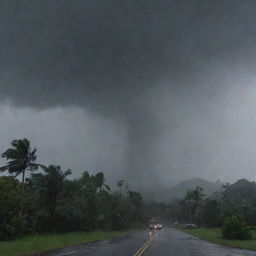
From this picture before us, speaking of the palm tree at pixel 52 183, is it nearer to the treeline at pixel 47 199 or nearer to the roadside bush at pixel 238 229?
the treeline at pixel 47 199

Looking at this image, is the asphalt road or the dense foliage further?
the dense foliage

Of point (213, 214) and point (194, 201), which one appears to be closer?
point (213, 214)

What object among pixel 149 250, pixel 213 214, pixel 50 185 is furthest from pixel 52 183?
pixel 213 214

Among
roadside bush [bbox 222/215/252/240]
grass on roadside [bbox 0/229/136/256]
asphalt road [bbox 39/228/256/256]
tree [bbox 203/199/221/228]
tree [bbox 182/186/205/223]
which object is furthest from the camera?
tree [bbox 182/186/205/223]

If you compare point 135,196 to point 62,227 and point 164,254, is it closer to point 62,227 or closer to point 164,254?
point 62,227

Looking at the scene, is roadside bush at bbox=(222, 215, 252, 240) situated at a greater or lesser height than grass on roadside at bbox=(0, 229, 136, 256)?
greater

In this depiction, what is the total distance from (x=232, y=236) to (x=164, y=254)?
26.4 meters

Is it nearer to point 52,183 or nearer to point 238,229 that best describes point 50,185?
point 52,183

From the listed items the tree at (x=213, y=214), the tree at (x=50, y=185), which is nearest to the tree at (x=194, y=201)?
the tree at (x=213, y=214)

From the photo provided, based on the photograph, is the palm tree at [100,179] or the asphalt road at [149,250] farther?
the palm tree at [100,179]

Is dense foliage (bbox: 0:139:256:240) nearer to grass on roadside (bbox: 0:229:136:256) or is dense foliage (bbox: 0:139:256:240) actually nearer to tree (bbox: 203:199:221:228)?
grass on roadside (bbox: 0:229:136:256)

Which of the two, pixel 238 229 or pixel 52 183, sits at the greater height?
pixel 52 183

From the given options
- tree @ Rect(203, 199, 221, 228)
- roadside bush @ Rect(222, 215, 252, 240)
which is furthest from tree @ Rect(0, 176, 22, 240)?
tree @ Rect(203, 199, 221, 228)

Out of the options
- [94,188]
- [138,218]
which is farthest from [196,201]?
[94,188]
